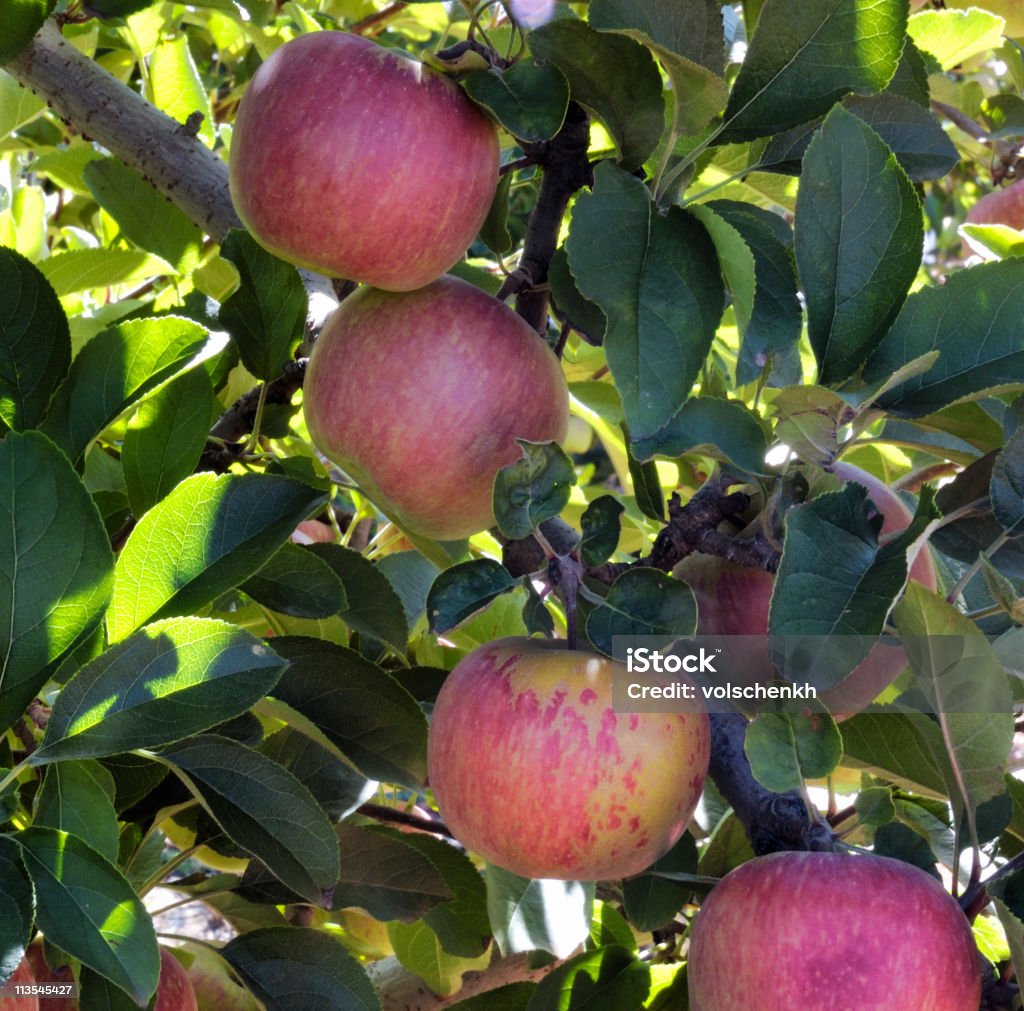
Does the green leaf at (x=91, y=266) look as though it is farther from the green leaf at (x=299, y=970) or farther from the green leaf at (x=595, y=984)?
the green leaf at (x=595, y=984)

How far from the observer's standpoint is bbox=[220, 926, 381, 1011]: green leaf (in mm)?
799

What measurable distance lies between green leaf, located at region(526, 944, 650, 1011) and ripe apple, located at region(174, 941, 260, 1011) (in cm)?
23

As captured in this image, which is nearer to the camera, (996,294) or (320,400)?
(996,294)

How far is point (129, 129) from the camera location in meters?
1.03

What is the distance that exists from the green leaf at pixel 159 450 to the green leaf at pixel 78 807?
0.19 m

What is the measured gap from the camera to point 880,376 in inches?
26.2

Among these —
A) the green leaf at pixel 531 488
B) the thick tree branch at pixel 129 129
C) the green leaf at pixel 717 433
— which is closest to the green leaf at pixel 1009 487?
the green leaf at pixel 717 433

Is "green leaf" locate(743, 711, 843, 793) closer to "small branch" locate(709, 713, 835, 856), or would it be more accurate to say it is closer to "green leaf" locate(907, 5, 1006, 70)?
"small branch" locate(709, 713, 835, 856)

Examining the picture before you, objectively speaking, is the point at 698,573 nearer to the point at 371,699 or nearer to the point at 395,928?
the point at 371,699

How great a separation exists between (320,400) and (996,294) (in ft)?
1.37

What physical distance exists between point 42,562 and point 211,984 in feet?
1.52

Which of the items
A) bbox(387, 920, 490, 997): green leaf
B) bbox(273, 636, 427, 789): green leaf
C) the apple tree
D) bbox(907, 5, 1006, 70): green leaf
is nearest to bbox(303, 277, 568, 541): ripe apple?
the apple tree

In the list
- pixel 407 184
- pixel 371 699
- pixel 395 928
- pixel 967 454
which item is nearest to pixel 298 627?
pixel 371 699

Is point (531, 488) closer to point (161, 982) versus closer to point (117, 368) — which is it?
point (117, 368)
